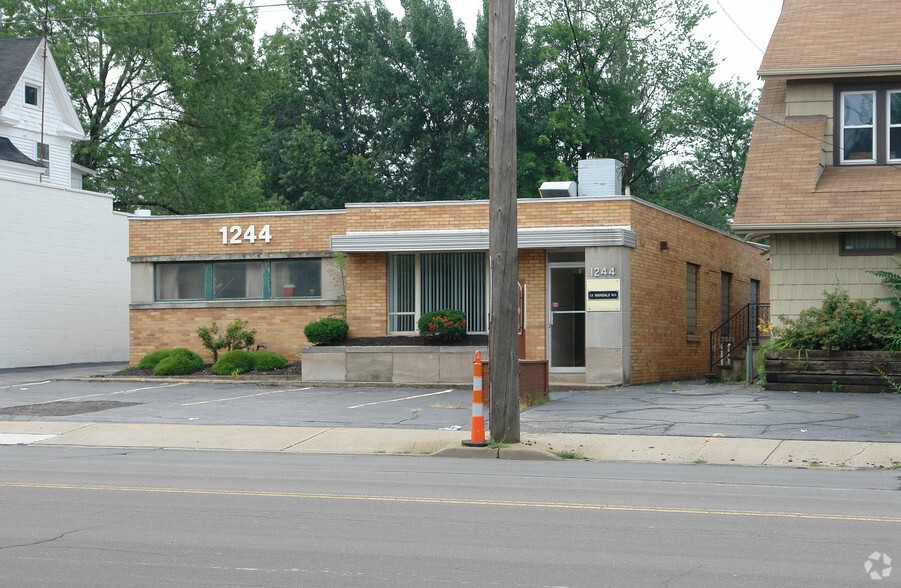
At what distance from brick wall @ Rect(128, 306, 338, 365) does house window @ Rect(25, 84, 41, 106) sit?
19.6 metres

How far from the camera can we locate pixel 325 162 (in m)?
48.6

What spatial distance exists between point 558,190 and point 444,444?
11038 mm

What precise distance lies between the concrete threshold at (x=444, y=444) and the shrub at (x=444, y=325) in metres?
6.86

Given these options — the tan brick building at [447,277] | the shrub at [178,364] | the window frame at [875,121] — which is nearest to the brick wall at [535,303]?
the tan brick building at [447,277]

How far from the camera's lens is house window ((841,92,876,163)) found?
814 inches

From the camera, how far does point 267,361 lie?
24656 millimetres

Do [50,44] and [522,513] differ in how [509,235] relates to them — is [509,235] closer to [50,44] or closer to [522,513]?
[522,513]

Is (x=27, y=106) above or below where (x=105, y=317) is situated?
above

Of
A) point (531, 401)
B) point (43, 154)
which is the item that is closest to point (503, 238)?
point (531, 401)

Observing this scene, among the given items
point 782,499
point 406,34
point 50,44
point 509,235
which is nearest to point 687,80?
point 406,34

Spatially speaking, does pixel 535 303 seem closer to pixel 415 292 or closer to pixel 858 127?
pixel 415 292

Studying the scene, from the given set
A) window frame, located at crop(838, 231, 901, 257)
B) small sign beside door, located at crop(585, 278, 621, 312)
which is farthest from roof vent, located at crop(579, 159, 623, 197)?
window frame, located at crop(838, 231, 901, 257)

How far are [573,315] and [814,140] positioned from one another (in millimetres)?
6354

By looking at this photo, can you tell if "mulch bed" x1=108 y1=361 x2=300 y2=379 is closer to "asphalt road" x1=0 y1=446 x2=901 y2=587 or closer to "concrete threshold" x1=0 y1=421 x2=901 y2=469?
"concrete threshold" x1=0 y1=421 x2=901 y2=469
